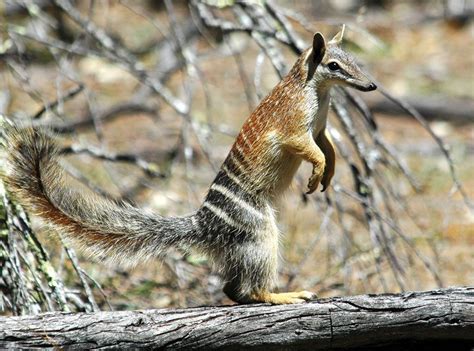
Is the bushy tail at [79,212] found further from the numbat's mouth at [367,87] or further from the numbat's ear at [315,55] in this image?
the numbat's mouth at [367,87]

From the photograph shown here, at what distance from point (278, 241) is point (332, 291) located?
226 cm

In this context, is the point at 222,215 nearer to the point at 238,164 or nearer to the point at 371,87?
the point at 238,164

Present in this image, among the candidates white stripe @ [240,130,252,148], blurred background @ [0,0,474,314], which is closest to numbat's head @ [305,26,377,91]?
white stripe @ [240,130,252,148]

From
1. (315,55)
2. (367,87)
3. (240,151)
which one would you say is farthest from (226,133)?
(367,87)

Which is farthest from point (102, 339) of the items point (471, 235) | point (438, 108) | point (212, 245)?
point (438, 108)

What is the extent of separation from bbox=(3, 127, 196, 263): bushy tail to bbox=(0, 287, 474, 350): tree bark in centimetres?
43

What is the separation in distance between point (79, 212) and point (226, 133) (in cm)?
173

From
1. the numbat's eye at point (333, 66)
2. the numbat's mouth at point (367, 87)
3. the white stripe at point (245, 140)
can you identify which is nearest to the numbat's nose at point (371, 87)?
the numbat's mouth at point (367, 87)

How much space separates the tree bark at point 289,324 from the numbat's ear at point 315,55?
939 millimetres

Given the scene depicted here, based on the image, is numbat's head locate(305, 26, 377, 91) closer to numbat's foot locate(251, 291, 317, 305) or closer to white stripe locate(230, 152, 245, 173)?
white stripe locate(230, 152, 245, 173)

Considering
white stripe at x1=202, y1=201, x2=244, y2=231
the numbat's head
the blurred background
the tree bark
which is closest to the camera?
the tree bark

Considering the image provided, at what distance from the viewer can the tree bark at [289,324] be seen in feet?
10.9

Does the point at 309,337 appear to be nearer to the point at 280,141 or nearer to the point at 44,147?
the point at 280,141

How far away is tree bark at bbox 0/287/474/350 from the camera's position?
10.9 feet
